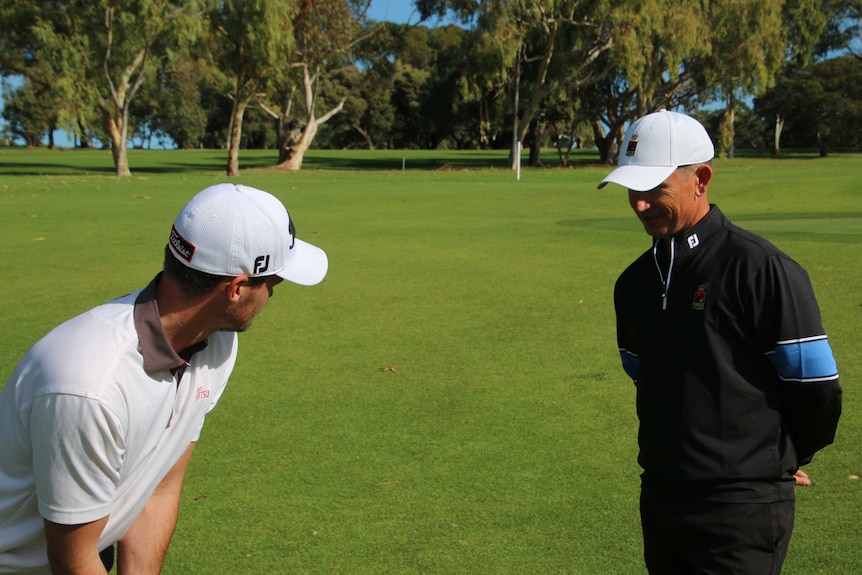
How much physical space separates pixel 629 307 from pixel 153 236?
1527cm

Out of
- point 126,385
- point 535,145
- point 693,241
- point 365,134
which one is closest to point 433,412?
point 693,241

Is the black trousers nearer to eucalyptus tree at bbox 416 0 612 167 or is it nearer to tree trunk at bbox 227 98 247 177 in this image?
eucalyptus tree at bbox 416 0 612 167

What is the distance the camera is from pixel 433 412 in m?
6.45

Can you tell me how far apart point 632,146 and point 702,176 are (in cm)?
26

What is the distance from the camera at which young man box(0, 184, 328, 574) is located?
213 centimetres

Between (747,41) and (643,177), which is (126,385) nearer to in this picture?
(643,177)

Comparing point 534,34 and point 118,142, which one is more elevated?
point 534,34

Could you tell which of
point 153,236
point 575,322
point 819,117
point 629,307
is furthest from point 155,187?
point 819,117

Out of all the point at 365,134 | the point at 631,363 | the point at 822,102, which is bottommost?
the point at 631,363

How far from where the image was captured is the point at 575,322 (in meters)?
9.38

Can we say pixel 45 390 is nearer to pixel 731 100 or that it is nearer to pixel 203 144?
pixel 731 100

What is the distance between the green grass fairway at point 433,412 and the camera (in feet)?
14.5

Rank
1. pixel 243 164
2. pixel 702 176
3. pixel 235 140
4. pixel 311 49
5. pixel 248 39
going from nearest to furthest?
pixel 702 176 → pixel 248 39 → pixel 235 140 → pixel 311 49 → pixel 243 164

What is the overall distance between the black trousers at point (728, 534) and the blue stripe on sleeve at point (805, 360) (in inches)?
17.0
